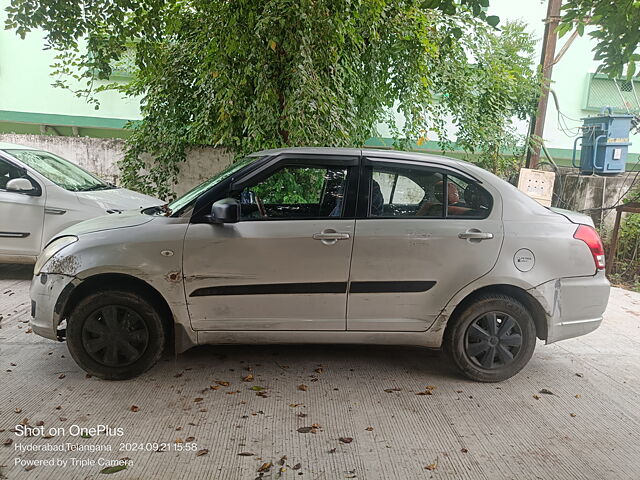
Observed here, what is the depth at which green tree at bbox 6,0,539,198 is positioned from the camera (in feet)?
18.9

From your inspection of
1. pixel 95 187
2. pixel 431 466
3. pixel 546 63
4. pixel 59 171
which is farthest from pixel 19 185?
pixel 546 63

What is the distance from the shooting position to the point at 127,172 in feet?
27.7

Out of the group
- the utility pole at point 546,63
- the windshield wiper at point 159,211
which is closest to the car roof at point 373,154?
the windshield wiper at point 159,211

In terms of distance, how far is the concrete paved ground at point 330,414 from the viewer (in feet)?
9.07

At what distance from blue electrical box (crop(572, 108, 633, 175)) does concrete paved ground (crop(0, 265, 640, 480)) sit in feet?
17.7

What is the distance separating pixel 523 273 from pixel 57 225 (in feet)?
17.3

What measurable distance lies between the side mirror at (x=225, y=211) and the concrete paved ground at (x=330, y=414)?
1219 mm

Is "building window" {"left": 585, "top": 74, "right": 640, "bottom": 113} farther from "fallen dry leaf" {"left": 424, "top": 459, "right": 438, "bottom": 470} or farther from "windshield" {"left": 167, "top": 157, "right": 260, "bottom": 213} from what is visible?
"fallen dry leaf" {"left": 424, "top": 459, "right": 438, "bottom": 470}

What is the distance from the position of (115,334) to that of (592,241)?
3600 mm

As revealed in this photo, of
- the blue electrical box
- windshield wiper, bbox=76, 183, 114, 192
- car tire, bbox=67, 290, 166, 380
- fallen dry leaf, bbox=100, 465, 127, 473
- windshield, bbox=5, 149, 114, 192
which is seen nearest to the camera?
fallen dry leaf, bbox=100, 465, 127, 473

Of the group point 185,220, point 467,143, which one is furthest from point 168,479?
point 467,143

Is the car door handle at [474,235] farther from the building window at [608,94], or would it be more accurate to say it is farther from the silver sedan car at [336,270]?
the building window at [608,94]

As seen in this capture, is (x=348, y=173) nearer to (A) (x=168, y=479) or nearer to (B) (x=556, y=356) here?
(A) (x=168, y=479)

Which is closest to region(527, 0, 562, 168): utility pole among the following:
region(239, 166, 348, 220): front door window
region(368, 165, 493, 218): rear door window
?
region(368, 165, 493, 218): rear door window
